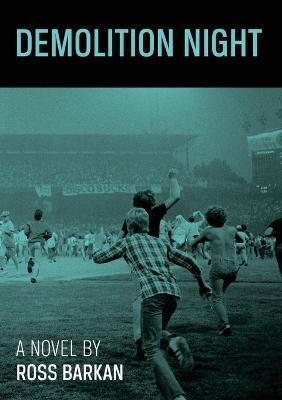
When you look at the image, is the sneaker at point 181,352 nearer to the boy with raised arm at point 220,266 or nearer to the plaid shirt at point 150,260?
the plaid shirt at point 150,260

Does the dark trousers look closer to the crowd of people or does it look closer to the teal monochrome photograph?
the teal monochrome photograph

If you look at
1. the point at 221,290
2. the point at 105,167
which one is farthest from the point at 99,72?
the point at 105,167

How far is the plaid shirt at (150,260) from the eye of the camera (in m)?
3.16

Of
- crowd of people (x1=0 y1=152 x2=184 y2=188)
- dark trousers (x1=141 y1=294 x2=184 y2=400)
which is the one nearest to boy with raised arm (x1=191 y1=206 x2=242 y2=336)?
dark trousers (x1=141 y1=294 x2=184 y2=400)

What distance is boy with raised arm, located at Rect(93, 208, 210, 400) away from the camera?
3092 mm

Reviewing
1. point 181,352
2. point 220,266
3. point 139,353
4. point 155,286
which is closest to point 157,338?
point 181,352

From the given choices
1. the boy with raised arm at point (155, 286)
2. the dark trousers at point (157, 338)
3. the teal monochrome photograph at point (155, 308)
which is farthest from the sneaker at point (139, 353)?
the dark trousers at point (157, 338)

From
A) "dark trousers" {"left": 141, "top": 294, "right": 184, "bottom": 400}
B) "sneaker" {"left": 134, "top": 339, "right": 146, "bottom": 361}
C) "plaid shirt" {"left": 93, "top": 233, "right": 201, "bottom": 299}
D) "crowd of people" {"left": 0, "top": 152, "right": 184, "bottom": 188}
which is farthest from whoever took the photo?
"crowd of people" {"left": 0, "top": 152, "right": 184, "bottom": 188}

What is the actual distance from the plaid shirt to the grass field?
0.94 meters

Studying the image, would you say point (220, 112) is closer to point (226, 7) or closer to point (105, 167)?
point (226, 7)

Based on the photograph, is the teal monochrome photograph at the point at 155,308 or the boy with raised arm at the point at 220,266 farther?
the boy with raised arm at the point at 220,266

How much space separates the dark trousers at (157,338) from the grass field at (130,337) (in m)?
0.62

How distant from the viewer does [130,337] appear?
5.32 metres

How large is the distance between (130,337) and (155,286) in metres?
2.36
